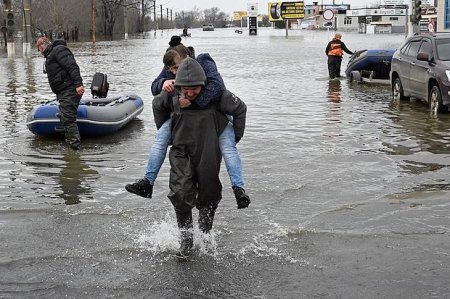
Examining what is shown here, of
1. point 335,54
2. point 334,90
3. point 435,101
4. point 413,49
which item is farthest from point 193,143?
point 335,54

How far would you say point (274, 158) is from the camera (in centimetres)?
945

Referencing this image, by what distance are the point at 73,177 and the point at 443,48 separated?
27.6 ft

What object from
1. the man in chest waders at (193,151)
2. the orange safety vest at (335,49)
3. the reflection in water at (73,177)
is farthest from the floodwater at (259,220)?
the orange safety vest at (335,49)

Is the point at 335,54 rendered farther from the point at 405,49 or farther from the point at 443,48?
the point at 443,48

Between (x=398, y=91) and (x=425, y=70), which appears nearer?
(x=425, y=70)

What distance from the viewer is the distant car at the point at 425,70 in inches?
497

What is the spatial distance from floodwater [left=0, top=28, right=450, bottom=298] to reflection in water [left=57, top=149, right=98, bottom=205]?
3 cm

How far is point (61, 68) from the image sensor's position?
33.0 ft

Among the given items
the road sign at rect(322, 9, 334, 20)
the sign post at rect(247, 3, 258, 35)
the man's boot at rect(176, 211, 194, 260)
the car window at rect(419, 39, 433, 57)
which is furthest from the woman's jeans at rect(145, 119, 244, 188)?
the sign post at rect(247, 3, 258, 35)

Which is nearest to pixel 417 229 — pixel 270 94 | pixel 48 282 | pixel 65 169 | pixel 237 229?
pixel 237 229

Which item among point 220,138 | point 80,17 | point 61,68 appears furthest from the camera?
point 80,17

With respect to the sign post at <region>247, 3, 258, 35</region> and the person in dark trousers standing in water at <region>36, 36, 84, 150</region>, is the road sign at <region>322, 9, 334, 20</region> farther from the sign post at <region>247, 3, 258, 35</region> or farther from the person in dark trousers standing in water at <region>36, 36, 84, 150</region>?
the sign post at <region>247, 3, 258, 35</region>

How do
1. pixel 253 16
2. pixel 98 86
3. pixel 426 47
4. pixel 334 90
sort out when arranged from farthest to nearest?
1. pixel 253 16
2. pixel 334 90
3. pixel 426 47
4. pixel 98 86

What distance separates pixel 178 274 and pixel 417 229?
2.40 meters
